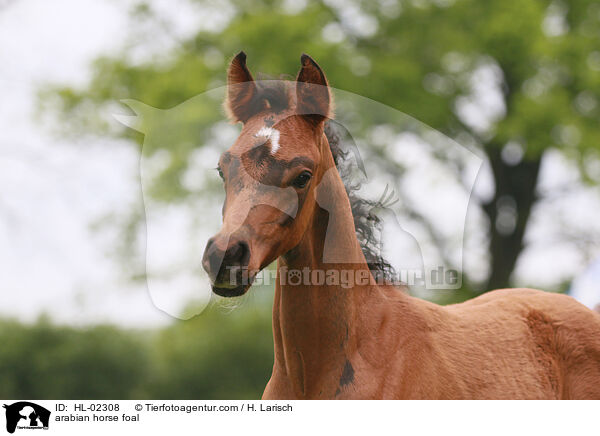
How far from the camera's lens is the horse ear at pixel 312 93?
2613 millimetres

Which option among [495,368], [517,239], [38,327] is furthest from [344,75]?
[495,368]

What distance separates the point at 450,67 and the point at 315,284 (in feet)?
30.2

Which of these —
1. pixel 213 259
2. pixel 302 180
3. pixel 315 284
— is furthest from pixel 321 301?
pixel 213 259

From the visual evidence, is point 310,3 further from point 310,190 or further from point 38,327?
point 310,190

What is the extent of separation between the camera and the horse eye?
2521 millimetres

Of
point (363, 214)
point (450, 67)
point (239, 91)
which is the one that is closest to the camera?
point (239, 91)

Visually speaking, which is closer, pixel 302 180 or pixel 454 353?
pixel 302 180

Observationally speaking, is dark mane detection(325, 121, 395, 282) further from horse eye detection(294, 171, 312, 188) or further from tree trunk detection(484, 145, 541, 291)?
tree trunk detection(484, 145, 541, 291)

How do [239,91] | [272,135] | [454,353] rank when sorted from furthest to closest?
1. [454,353]
2. [239,91]
3. [272,135]

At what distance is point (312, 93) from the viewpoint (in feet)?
8.62

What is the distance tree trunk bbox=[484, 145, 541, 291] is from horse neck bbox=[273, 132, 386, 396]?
24.7 ft
